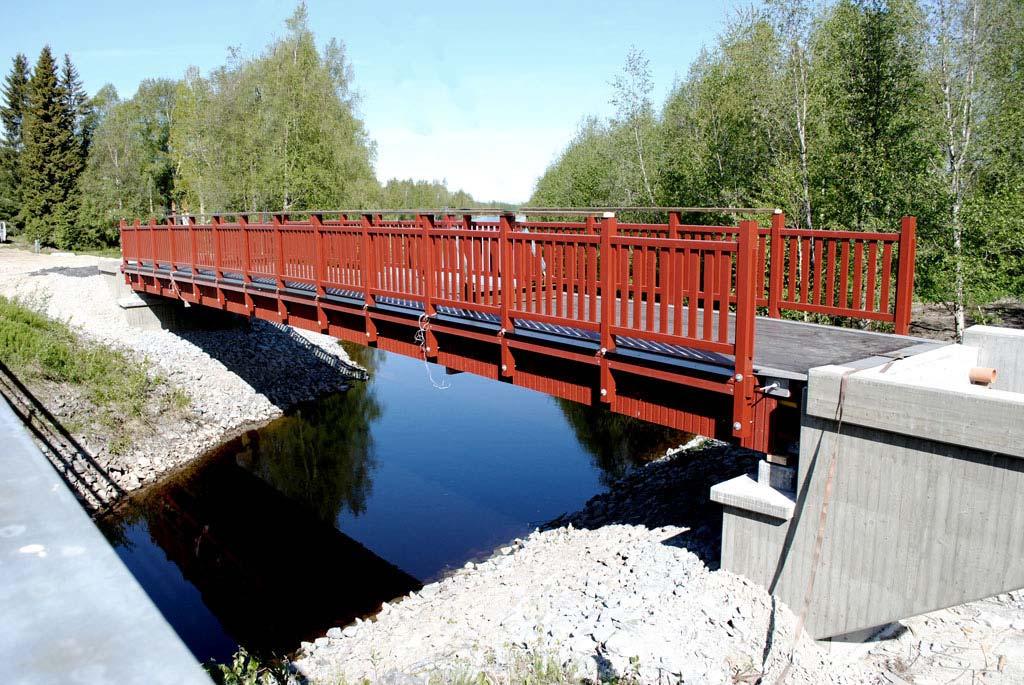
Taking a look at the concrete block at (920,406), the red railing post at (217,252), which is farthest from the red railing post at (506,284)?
the red railing post at (217,252)

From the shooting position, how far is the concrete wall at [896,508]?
514 centimetres

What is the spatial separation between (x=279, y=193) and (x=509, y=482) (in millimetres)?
26039

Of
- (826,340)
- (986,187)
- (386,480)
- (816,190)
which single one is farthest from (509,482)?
(986,187)

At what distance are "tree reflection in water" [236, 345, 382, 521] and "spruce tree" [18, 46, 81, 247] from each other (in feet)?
115

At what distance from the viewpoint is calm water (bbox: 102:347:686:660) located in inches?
410

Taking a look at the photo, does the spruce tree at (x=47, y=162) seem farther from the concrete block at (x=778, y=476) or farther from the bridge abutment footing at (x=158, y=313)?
the concrete block at (x=778, y=476)

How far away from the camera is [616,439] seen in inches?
659

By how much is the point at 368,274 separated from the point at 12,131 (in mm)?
55222

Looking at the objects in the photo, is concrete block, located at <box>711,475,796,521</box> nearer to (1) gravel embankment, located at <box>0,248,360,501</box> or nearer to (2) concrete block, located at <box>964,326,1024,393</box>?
(2) concrete block, located at <box>964,326,1024,393</box>

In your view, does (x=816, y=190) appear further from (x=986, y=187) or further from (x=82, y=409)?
(x=82, y=409)

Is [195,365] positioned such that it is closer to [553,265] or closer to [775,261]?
[553,265]

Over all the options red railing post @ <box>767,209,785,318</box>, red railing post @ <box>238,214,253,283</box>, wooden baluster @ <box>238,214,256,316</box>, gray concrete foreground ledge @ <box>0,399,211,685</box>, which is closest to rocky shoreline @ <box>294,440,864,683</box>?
red railing post @ <box>767,209,785,318</box>

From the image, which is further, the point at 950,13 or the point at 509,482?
the point at 950,13

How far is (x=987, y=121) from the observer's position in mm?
18234
